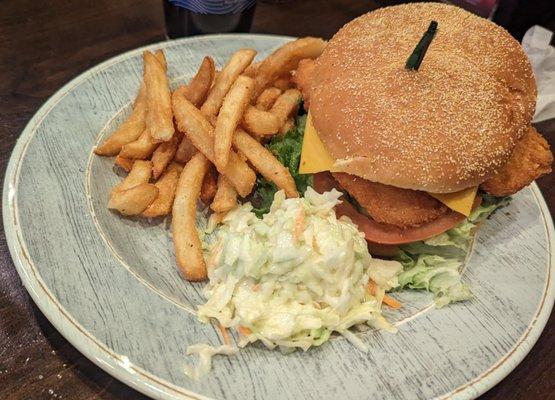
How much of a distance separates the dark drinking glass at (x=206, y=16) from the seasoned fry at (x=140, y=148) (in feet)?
3.23

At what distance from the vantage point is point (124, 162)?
2246 millimetres

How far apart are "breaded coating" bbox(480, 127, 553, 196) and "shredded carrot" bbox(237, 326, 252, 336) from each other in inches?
40.9

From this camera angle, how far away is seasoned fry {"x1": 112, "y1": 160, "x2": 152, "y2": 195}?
2.11 meters

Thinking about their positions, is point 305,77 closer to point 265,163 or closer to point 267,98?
point 267,98

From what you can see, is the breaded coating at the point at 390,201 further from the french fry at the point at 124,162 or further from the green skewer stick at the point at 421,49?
the french fry at the point at 124,162

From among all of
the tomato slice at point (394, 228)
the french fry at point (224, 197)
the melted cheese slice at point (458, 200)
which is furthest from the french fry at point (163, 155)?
the melted cheese slice at point (458, 200)

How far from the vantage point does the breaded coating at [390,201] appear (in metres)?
1.95

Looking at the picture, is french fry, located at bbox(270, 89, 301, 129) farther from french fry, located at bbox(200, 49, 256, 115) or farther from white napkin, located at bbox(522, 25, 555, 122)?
white napkin, located at bbox(522, 25, 555, 122)

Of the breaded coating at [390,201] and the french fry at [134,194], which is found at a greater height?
the breaded coating at [390,201]

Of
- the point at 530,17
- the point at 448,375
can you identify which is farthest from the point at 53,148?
the point at 530,17

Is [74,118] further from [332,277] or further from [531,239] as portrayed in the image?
[531,239]

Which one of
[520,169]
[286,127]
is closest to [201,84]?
[286,127]

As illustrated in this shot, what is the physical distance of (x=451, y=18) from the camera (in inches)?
87.7

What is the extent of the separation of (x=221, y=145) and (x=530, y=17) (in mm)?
3142
